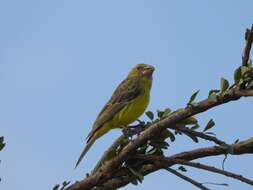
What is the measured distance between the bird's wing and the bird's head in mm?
218

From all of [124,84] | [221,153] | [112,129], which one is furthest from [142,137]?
[124,84]

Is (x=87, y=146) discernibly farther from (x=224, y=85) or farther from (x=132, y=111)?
(x=224, y=85)

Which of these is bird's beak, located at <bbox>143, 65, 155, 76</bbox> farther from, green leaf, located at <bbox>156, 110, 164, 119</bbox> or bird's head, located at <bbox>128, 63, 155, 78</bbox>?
green leaf, located at <bbox>156, 110, 164, 119</bbox>

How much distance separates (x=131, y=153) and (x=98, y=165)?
344 millimetres

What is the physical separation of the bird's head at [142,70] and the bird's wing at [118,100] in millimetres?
218

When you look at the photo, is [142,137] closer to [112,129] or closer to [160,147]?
[160,147]

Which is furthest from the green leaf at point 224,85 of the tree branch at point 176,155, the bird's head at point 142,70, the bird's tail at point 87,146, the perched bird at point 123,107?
the bird's head at point 142,70

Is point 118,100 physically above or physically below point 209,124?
above

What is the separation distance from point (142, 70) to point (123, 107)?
61.5 inches

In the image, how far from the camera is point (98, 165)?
3.29 metres

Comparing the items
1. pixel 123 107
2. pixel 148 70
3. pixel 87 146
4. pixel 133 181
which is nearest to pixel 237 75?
pixel 133 181

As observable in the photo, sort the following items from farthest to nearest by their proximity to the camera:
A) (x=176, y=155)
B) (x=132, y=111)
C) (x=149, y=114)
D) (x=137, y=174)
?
(x=132, y=111) < (x=149, y=114) < (x=137, y=174) < (x=176, y=155)

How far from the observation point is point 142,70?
8.26 meters

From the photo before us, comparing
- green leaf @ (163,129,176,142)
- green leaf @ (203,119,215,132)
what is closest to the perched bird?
green leaf @ (163,129,176,142)
